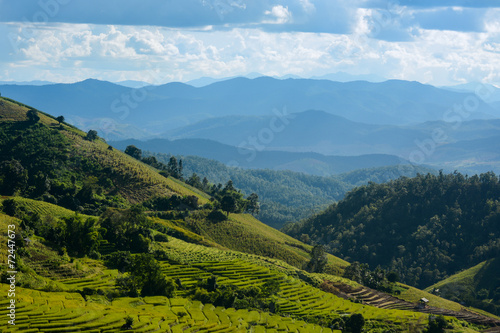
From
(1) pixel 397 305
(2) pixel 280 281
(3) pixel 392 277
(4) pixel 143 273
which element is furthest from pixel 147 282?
(3) pixel 392 277

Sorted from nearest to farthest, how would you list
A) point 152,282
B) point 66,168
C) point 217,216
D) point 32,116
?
point 152,282 < point 66,168 < point 217,216 < point 32,116

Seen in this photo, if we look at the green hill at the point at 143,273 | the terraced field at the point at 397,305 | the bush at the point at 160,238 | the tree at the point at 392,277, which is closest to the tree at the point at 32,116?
the green hill at the point at 143,273

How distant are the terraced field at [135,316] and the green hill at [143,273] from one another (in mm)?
148

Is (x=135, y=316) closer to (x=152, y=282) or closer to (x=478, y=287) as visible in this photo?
(x=152, y=282)

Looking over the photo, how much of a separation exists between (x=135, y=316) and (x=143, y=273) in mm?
15707

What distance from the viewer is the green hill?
5419cm

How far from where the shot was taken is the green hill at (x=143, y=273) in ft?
178

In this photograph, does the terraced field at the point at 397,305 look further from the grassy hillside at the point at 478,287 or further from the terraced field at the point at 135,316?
the grassy hillside at the point at 478,287

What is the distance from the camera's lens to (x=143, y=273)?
6875 centimetres

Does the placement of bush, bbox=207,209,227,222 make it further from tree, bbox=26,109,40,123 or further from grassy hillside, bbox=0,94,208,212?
tree, bbox=26,109,40,123

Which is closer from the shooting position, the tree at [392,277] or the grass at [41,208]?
the grass at [41,208]

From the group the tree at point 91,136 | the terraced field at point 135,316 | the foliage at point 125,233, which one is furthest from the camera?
the tree at point 91,136

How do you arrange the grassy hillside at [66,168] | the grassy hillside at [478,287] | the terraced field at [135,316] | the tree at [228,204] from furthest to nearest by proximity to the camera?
the tree at [228,204], the grassy hillside at [478,287], the grassy hillside at [66,168], the terraced field at [135,316]

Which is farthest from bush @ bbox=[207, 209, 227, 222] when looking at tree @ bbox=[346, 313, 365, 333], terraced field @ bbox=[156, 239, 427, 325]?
tree @ bbox=[346, 313, 365, 333]
